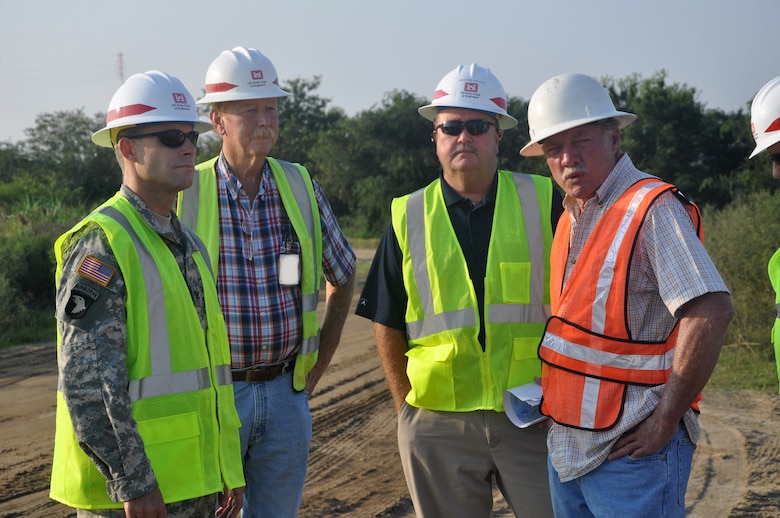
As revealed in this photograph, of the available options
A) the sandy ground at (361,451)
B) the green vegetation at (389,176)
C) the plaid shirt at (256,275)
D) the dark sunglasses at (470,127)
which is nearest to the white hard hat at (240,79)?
the plaid shirt at (256,275)

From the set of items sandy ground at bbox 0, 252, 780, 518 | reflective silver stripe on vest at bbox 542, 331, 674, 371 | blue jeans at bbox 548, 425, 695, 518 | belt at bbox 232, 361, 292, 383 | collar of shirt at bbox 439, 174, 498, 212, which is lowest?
sandy ground at bbox 0, 252, 780, 518

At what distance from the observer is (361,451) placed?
23.7 feet

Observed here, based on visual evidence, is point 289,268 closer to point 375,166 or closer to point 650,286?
point 650,286

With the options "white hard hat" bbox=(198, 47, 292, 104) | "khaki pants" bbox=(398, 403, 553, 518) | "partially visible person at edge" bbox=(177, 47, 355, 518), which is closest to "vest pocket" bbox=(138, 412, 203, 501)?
"partially visible person at edge" bbox=(177, 47, 355, 518)

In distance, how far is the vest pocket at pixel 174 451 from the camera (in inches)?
112

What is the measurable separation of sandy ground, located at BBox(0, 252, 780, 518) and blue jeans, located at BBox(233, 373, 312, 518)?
1943 millimetres

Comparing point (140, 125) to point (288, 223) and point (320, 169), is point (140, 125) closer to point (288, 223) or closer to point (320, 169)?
point (288, 223)

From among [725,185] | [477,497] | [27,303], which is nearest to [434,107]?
[477,497]

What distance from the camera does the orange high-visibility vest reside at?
284 cm

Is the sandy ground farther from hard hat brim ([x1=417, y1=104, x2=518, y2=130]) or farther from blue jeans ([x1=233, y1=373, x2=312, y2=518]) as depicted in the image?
hard hat brim ([x1=417, y1=104, x2=518, y2=130])

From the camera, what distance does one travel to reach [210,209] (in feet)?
13.0

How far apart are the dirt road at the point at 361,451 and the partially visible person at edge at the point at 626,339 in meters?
3.18

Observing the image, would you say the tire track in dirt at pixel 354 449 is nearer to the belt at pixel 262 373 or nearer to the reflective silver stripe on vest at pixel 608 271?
the belt at pixel 262 373

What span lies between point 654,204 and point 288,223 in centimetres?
192
